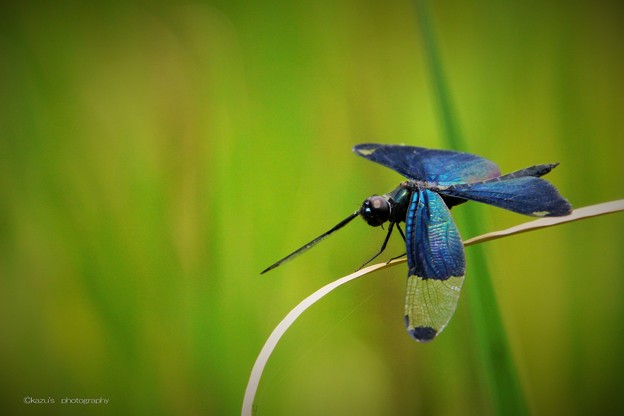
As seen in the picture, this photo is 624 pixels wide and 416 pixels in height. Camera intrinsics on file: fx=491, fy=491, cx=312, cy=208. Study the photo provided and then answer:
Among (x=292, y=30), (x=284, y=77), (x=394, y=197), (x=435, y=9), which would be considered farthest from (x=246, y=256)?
(x=435, y=9)

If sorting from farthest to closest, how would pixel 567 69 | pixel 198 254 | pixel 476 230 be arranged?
pixel 567 69 < pixel 198 254 < pixel 476 230

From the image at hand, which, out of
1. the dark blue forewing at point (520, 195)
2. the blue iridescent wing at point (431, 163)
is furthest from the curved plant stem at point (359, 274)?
the blue iridescent wing at point (431, 163)

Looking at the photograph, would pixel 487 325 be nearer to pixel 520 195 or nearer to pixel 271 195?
pixel 520 195

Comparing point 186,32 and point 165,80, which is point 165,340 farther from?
point 186,32

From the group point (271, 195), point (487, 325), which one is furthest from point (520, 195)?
point (271, 195)

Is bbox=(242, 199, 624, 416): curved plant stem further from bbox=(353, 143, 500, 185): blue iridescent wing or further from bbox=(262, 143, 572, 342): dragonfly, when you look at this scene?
bbox=(353, 143, 500, 185): blue iridescent wing

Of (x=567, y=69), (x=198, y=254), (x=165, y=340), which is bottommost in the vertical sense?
(x=165, y=340)
